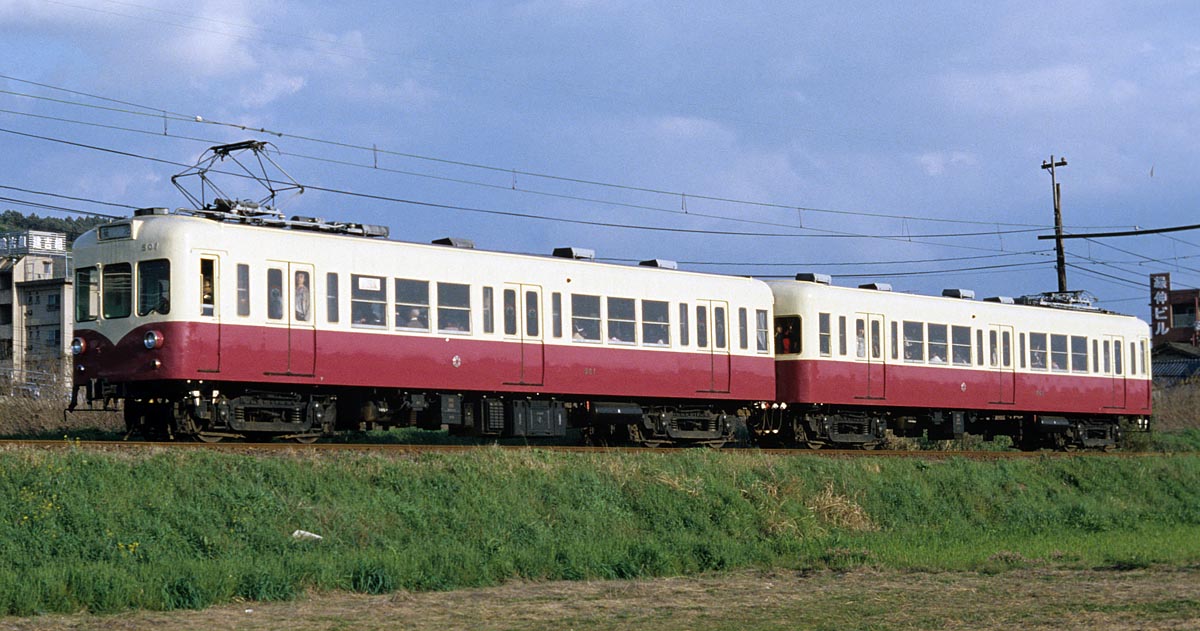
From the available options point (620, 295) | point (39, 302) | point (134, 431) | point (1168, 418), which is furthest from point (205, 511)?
point (39, 302)

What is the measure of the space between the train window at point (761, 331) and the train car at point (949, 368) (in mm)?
970

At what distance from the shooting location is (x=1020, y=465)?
101 feet

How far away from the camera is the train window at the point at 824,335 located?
32.0m

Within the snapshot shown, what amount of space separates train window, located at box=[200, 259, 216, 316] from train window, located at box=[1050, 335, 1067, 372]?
76.6ft

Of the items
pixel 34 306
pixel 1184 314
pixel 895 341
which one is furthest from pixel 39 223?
pixel 895 341

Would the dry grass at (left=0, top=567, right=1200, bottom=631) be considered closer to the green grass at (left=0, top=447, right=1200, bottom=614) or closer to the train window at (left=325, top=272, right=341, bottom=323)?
the green grass at (left=0, top=447, right=1200, bottom=614)

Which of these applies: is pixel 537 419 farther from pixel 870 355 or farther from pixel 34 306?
pixel 34 306

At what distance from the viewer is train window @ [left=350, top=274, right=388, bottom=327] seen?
80.0ft

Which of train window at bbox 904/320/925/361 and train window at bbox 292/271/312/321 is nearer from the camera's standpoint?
train window at bbox 292/271/312/321

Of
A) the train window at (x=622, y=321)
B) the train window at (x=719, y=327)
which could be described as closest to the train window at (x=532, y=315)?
the train window at (x=622, y=321)

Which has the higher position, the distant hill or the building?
the distant hill

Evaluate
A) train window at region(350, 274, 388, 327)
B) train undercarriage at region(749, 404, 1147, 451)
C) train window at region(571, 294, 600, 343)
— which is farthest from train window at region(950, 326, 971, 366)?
train window at region(350, 274, 388, 327)

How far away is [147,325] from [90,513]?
20.1 ft

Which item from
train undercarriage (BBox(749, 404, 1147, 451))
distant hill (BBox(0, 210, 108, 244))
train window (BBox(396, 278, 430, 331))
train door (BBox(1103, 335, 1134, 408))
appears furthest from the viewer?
distant hill (BBox(0, 210, 108, 244))
